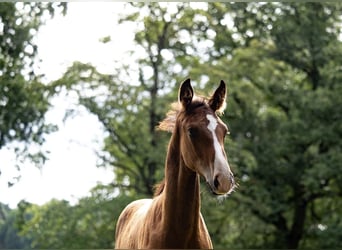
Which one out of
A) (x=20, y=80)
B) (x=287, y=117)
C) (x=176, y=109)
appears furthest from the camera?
(x=287, y=117)

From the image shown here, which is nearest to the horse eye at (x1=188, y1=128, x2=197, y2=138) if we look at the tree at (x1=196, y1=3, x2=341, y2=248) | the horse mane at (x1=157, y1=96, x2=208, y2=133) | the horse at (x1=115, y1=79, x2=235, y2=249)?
the horse at (x1=115, y1=79, x2=235, y2=249)

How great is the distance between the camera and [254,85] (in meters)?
14.1

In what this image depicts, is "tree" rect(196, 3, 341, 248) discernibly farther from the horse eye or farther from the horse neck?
the horse eye

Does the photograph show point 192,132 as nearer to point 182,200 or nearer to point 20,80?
point 182,200

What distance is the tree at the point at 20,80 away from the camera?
36.1 feet

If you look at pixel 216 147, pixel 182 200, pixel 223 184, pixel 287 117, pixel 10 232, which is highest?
pixel 287 117

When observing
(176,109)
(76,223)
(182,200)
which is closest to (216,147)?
(182,200)

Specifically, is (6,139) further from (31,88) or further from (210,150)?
(210,150)

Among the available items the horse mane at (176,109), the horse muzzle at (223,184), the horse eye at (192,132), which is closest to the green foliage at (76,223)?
the horse mane at (176,109)

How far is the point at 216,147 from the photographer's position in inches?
126

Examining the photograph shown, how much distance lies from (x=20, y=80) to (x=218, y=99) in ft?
27.4

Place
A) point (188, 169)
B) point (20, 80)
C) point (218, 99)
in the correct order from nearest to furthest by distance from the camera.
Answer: point (188, 169), point (218, 99), point (20, 80)

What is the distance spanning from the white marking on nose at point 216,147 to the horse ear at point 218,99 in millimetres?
199

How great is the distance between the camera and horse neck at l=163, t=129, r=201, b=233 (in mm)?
3438
